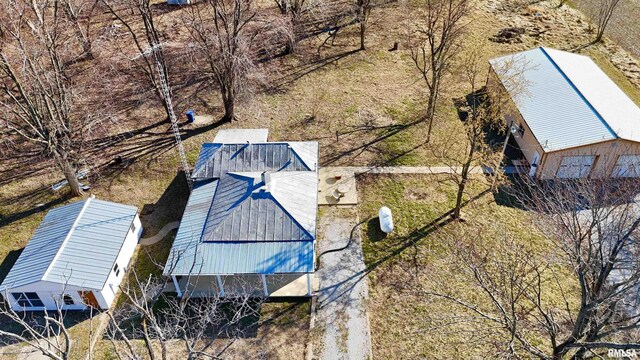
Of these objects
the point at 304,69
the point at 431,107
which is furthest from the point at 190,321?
the point at 304,69

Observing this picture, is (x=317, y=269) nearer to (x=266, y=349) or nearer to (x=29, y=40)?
(x=266, y=349)

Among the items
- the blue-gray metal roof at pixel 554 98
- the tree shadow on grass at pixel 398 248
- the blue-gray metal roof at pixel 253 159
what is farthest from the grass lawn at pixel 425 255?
the blue-gray metal roof at pixel 554 98

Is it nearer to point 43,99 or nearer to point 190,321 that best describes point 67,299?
point 190,321

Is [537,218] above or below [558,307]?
above

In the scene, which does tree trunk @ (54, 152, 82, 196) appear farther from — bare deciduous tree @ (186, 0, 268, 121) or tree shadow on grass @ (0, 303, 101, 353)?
bare deciduous tree @ (186, 0, 268, 121)

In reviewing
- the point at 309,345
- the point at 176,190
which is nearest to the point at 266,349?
the point at 309,345

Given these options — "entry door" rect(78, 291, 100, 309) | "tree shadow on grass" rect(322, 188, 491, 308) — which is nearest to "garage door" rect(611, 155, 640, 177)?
"tree shadow on grass" rect(322, 188, 491, 308)
